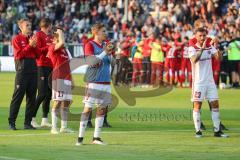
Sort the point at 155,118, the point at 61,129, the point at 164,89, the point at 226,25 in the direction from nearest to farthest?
the point at 61,129 < the point at 155,118 < the point at 164,89 < the point at 226,25

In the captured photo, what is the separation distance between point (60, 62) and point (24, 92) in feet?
4.04

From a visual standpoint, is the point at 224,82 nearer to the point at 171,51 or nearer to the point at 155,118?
the point at 171,51

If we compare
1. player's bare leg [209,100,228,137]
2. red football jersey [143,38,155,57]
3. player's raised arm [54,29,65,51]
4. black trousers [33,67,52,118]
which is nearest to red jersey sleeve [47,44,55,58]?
player's raised arm [54,29,65,51]

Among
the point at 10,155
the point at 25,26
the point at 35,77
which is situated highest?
the point at 25,26

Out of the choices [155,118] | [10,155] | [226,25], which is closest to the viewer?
[10,155]

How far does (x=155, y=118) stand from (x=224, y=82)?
13051mm

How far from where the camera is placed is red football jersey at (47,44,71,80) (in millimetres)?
17422

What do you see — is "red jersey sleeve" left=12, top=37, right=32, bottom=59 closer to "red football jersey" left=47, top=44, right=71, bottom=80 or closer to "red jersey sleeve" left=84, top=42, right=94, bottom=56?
"red football jersey" left=47, top=44, right=71, bottom=80

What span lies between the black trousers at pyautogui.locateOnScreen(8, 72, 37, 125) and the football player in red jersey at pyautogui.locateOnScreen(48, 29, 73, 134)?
2.17ft

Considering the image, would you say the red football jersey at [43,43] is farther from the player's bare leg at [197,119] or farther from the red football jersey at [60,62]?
the player's bare leg at [197,119]

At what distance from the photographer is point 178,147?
14.5 metres

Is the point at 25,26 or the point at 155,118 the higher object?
the point at 25,26

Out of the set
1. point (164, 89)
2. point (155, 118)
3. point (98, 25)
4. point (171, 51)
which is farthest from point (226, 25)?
point (98, 25)

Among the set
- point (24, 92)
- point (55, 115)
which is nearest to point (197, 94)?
point (55, 115)
